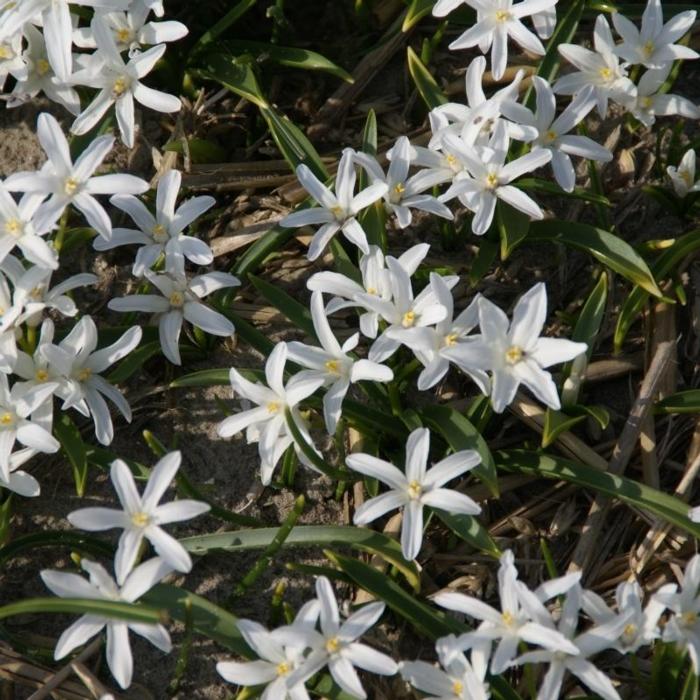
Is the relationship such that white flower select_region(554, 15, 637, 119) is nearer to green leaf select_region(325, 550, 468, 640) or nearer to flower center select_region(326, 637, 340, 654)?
green leaf select_region(325, 550, 468, 640)

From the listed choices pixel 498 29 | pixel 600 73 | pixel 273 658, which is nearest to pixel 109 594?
pixel 273 658

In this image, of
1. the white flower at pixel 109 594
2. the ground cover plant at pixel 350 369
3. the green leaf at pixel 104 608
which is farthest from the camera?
the ground cover plant at pixel 350 369

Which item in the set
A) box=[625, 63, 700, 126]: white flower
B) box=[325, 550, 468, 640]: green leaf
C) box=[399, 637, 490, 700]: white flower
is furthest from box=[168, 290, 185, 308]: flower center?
box=[625, 63, 700, 126]: white flower

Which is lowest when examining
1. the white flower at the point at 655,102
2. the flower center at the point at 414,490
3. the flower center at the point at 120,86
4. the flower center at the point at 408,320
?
the flower center at the point at 414,490

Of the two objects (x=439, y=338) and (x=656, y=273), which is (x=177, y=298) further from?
(x=656, y=273)

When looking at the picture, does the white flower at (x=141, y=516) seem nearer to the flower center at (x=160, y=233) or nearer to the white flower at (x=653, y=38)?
the flower center at (x=160, y=233)

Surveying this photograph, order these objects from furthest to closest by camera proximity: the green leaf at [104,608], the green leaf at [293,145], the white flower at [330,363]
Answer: the green leaf at [293,145] < the white flower at [330,363] < the green leaf at [104,608]

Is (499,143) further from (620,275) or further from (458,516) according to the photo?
(458,516)

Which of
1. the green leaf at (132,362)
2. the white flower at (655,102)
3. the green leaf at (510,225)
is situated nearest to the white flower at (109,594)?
the green leaf at (132,362)
